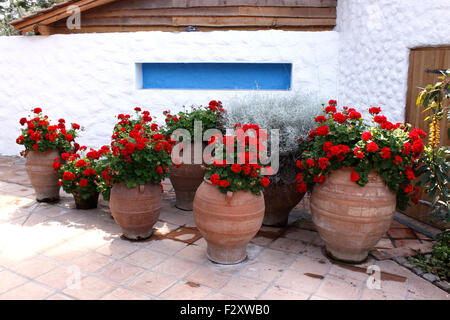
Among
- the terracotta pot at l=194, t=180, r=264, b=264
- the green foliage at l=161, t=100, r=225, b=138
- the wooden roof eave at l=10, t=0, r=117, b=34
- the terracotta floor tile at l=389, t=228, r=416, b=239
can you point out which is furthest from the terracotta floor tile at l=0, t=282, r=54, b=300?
the wooden roof eave at l=10, t=0, r=117, b=34

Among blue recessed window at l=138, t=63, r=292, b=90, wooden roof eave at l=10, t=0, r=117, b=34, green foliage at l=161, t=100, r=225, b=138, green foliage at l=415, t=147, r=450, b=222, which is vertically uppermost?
wooden roof eave at l=10, t=0, r=117, b=34

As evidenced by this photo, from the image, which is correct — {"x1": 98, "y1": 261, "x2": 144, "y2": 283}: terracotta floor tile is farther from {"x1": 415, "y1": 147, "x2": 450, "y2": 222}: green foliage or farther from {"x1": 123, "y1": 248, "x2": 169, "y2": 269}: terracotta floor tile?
{"x1": 415, "y1": 147, "x2": 450, "y2": 222}: green foliage

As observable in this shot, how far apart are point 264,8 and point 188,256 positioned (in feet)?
15.2

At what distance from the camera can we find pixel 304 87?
6285 mm

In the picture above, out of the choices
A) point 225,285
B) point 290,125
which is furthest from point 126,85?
point 225,285

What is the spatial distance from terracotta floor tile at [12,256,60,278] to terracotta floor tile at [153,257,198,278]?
0.97 metres

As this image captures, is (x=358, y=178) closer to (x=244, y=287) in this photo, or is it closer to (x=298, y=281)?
(x=298, y=281)

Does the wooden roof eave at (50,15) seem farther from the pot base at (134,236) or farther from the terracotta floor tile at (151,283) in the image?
the terracotta floor tile at (151,283)

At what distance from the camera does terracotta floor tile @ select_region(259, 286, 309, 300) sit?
9.53 ft

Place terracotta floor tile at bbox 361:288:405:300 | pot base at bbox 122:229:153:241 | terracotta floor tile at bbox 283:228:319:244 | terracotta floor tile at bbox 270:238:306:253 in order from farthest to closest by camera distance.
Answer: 1. terracotta floor tile at bbox 283:228:319:244
2. pot base at bbox 122:229:153:241
3. terracotta floor tile at bbox 270:238:306:253
4. terracotta floor tile at bbox 361:288:405:300

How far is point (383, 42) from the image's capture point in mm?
4984
